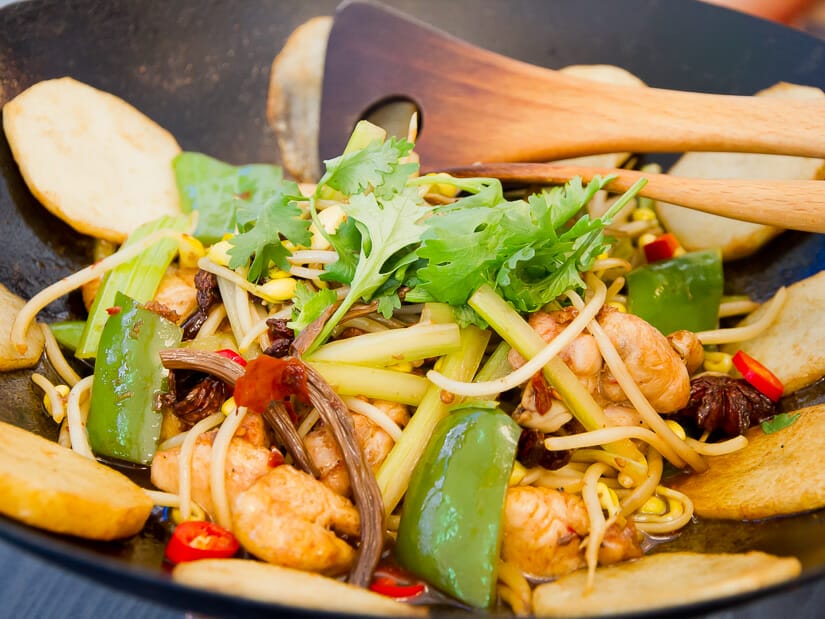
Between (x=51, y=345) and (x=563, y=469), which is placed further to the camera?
(x=51, y=345)

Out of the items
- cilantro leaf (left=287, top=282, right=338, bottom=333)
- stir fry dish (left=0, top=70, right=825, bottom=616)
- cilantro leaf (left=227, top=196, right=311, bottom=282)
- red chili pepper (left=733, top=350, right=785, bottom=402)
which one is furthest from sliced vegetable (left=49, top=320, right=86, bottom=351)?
red chili pepper (left=733, top=350, right=785, bottom=402)

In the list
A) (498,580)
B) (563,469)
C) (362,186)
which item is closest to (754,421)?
(563,469)

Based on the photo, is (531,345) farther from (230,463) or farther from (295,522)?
(230,463)

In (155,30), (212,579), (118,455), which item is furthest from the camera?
(155,30)

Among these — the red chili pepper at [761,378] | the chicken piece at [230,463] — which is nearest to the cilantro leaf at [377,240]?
the chicken piece at [230,463]

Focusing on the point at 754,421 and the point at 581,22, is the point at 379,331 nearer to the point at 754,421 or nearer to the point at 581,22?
the point at 754,421

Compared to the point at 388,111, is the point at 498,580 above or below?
below

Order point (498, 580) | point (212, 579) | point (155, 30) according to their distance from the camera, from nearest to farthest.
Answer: point (212, 579) < point (498, 580) < point (155, 30)
